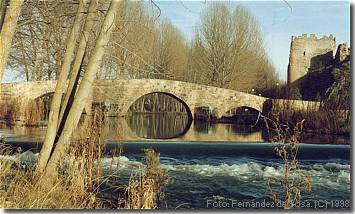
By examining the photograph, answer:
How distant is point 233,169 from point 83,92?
342 centimetres

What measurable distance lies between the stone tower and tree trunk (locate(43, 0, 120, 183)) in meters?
16.0

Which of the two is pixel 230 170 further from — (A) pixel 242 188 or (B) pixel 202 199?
(B) pixel 202 199

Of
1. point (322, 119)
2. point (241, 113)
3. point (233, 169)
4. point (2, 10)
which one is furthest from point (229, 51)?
point (2, 10)

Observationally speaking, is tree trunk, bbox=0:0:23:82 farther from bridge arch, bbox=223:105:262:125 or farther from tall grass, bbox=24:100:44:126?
bridge arch, bbox=223:105:262:125

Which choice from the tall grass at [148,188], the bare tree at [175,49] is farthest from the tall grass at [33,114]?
the tall grass at [148,188]

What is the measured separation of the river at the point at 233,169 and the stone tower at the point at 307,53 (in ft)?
30.2

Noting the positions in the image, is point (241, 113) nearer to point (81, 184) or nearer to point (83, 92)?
point (81, 184)

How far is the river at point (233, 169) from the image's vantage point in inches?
209

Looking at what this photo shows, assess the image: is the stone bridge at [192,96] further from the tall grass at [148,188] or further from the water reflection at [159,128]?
the tall grass at [148,188]

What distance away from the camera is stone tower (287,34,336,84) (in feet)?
63.7

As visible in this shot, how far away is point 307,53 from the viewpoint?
19.8m

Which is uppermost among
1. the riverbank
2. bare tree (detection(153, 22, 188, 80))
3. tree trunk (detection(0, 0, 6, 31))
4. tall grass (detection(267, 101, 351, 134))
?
bare tree (detection(153, 22, 188, 80))

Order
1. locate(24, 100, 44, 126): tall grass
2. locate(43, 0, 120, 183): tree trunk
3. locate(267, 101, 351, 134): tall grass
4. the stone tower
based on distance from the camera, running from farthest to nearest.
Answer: the stone tower, locate(24, 100, 44, 126): tall grass, locate(267, 101, 351, 134): tall grass, locate(43, 0, 120, 183): tree trunk

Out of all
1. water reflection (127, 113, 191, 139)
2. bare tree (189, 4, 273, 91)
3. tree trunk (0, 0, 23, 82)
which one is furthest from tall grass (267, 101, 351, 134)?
bare tree (189, 4, 273, 91)
